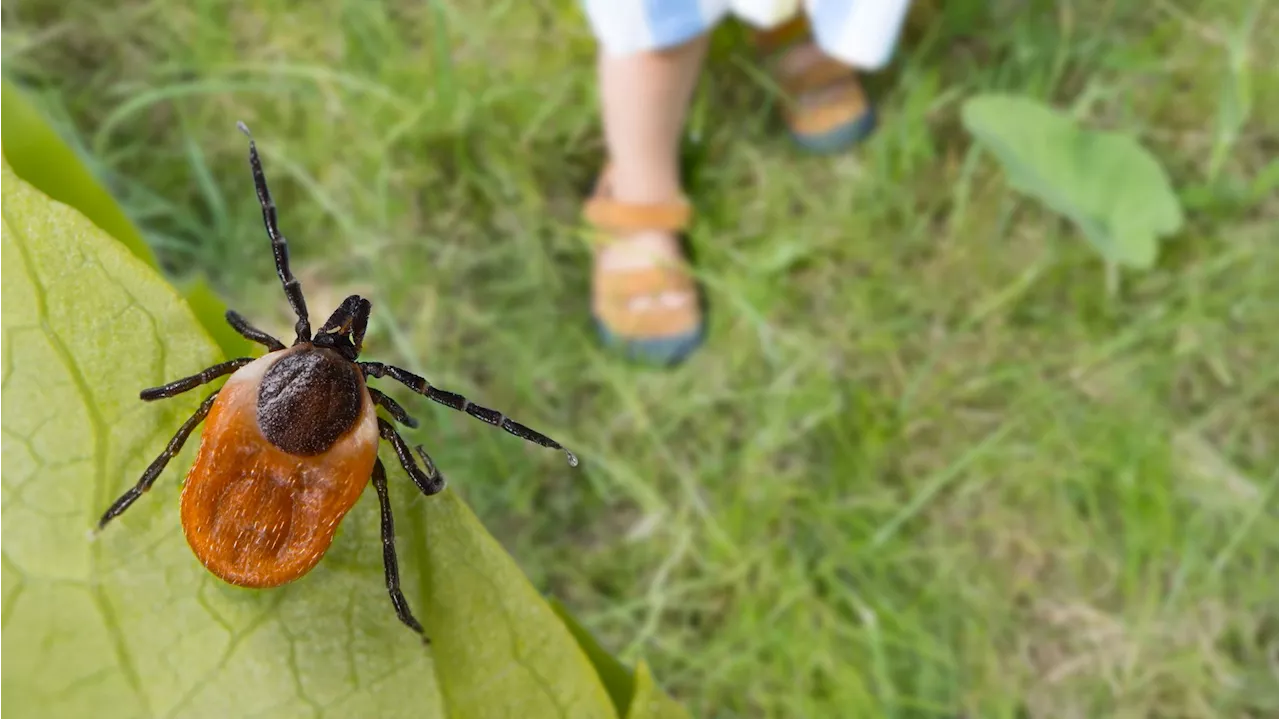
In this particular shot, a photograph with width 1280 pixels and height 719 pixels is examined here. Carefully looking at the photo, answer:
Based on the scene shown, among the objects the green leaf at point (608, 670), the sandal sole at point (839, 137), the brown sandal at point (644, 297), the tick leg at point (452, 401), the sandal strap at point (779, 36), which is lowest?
the brown sandal at point (644, 297)

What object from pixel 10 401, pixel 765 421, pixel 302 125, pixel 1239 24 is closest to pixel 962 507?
pixel 765 421

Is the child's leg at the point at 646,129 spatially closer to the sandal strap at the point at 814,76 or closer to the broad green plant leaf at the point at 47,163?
the sandal strap at the point at 814,76

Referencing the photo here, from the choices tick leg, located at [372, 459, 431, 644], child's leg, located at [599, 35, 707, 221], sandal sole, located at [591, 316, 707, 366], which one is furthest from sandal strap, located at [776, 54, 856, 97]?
tick leg, located at [372, 459, 431, 644]

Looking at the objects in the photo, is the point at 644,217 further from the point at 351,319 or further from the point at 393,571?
the point at 393,571

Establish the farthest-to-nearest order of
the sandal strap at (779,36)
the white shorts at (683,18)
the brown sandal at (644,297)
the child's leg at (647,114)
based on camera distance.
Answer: the sandal strap at (779,36) → the brown sandal at (644,297) → the child's leg at (647,114) → the white shorts at (683,18)

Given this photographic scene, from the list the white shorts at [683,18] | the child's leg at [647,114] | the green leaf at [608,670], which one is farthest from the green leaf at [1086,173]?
the green leaf at [608,670]

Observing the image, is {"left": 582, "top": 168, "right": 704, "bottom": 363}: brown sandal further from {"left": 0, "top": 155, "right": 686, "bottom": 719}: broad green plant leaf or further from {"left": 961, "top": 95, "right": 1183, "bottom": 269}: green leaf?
{"left": 0, "top": 155, "right": 686, "bottom": 719}: broad green plant leaf

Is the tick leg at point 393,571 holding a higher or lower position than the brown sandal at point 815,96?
higher

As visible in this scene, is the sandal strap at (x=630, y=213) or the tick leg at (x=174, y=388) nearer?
the tick leg at (x=174, y=388)
